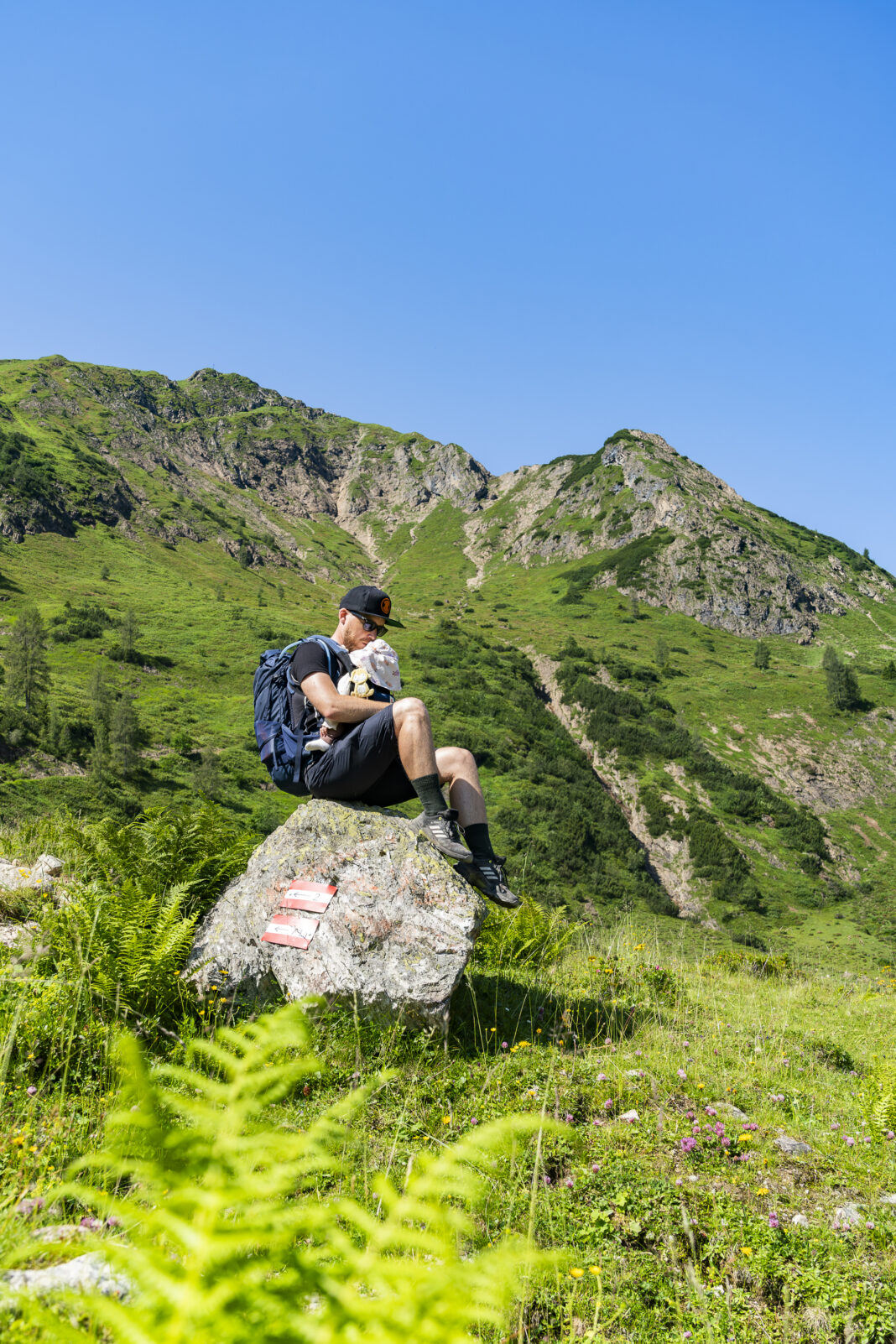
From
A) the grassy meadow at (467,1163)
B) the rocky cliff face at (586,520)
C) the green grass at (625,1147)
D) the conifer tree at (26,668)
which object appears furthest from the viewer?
the rocky cliff face at (586,520)

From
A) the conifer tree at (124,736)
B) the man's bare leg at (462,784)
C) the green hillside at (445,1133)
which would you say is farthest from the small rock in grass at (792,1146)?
the conifer tree at (124,736)

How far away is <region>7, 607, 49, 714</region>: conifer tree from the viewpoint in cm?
5303

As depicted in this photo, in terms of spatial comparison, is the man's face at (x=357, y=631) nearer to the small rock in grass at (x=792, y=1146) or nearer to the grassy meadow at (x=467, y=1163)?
the grassy meadow at (x=467, y=1163)

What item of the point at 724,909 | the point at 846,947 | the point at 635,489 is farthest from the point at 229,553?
the point at 846,947

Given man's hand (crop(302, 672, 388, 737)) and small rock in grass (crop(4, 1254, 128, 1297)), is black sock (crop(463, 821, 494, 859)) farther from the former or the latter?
small rock in grass (crop(4, 1254, 128, 1297))

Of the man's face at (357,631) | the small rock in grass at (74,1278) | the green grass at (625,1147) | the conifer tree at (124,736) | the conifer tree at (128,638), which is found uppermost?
the man's face at (357,631)

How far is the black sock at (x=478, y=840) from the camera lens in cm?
548

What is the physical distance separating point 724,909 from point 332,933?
63.2m

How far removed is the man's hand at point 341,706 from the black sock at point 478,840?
4.06 ft

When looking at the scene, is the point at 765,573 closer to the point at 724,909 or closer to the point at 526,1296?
the point at 724,909

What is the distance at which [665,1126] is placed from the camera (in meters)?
4.10

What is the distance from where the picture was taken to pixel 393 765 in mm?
5629

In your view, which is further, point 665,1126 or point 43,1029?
point 665,1126

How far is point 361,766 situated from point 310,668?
3.18 feet
